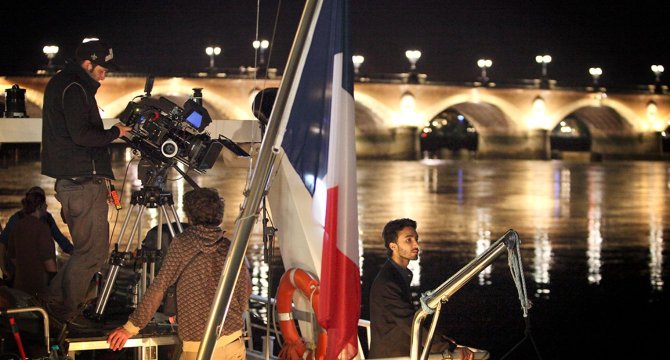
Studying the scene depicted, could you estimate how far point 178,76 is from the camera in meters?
51.9

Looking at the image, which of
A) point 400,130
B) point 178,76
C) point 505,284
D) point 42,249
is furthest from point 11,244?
point 400,130

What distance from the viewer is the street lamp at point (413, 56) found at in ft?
209

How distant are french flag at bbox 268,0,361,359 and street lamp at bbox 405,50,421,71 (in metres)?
60.0

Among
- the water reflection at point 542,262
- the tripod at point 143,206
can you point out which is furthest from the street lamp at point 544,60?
the tripod at point 143,206

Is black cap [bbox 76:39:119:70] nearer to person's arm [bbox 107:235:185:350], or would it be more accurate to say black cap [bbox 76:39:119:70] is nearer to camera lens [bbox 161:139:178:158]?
camera lens [bbox 161:139:178:158]

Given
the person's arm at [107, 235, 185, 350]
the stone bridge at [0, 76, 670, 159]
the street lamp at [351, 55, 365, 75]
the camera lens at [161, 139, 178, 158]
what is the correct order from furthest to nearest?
the street lamp at [351, 55, 365, 75], the stone bridge at [0, 76, 670, 159], the camera lens at [161, 139, 178, 158], the person's arm at [107, 235, 185, 350]

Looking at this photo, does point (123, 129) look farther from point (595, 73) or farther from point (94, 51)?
point (595, 73)

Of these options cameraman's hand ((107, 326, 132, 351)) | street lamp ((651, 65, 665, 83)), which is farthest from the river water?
street lamp ((651, 65, 665, 83))

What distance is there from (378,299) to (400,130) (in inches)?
2300

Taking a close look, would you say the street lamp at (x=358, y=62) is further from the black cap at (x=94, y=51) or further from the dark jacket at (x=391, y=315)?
the dark jacket at (x=391, y=315)

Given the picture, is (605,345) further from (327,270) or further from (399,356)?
(327,270)

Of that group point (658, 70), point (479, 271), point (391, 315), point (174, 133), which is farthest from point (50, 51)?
point (479, 271)

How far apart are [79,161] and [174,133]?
0.61 m

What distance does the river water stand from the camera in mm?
11641
